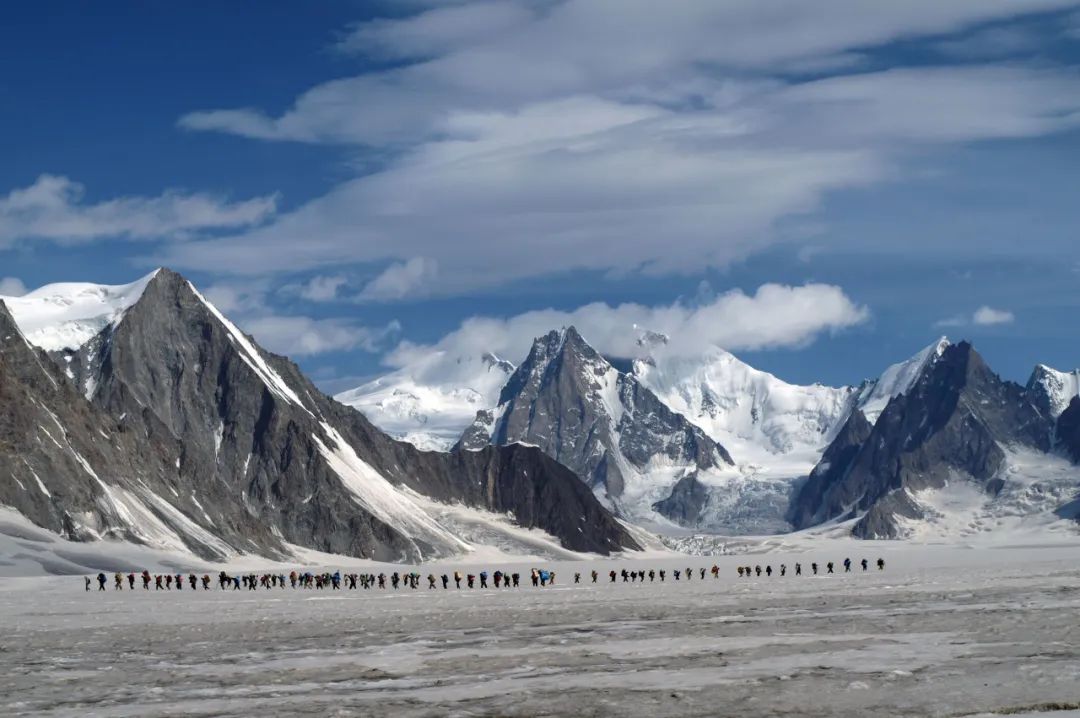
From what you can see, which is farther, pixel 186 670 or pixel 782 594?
pixel 782 594

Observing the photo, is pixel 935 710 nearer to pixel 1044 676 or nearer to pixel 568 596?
pixel 1044 676

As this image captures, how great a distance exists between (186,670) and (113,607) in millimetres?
50446

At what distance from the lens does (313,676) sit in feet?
158

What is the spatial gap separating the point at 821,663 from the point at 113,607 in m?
64.1

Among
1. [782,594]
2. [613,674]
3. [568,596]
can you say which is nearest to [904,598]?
[782,594]

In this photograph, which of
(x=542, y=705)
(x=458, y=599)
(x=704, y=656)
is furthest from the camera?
(x=458, y=599)

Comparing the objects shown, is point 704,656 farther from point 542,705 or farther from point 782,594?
point 782,594

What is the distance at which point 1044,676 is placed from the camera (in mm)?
41781

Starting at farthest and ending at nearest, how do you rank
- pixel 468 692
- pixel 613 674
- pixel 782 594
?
pixel 782 594
pixel 613 674
pixel 468 692

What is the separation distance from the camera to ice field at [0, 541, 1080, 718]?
39969 millimetres

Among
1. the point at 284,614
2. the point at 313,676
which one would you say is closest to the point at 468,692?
the point at 313,676

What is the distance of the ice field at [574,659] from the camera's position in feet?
131

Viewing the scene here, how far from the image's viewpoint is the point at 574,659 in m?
51.5

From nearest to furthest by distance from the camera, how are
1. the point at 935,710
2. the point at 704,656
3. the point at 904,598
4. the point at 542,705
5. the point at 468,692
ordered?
1. the point at 935,710
2. the point at 542,705
3. the point at 468,692
4. the point at 704,656
5. the point at 904,598
